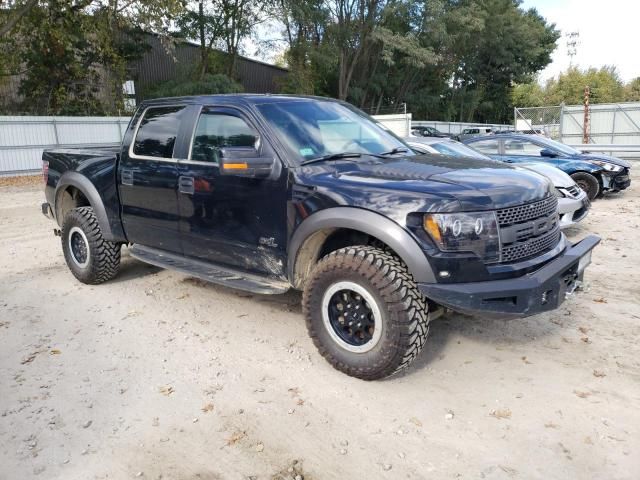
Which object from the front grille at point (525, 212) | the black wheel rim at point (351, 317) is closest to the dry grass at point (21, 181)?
the black wheel rim at point (351, 317)

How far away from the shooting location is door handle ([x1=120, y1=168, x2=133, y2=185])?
16.4 feet

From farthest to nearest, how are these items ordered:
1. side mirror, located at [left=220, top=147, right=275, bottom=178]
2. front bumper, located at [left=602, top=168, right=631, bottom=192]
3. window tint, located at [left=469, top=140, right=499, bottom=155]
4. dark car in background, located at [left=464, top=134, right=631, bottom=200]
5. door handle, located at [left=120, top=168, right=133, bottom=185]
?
window tint, located at [left=469, top=140, right=499, bottom=155] < front bumper, located at [left=602, top=168, right=631, bottom=192] < dark car in background, located at [left=464, top=134, right=631, bottom=200] < door handle, located at [left=120, top=168, right=133, bottom=185] < side mirror, located at [left=220, top=147, right=275, bottom=178]

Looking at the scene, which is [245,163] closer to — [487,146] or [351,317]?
[351,317]

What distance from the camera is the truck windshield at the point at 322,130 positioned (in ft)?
13.3

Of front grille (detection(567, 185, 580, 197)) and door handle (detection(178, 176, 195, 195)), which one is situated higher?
door handle (detection(178, 176, 195, 195))

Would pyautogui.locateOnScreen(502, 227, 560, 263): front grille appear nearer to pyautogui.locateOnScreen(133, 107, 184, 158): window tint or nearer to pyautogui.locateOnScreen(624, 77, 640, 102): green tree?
pyautogui.locateOnScreen(133, 107, 184, 158): window tint

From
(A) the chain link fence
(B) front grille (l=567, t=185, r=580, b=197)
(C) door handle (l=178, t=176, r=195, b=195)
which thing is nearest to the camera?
(C) door handle (l=178, t=176, r=195, b=195)

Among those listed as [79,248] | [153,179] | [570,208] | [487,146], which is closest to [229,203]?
[153,179]

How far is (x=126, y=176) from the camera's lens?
5.06 meters

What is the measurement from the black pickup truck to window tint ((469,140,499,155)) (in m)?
6.84

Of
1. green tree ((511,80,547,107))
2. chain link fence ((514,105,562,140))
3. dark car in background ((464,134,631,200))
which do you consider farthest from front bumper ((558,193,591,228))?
green tree ((511,80,547,107))

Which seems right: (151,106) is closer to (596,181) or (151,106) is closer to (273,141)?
(273,141)

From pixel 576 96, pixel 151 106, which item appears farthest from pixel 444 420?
pixel 576 96

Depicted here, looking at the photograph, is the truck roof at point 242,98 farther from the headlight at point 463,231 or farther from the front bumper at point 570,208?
the front bumper at point 570,208
